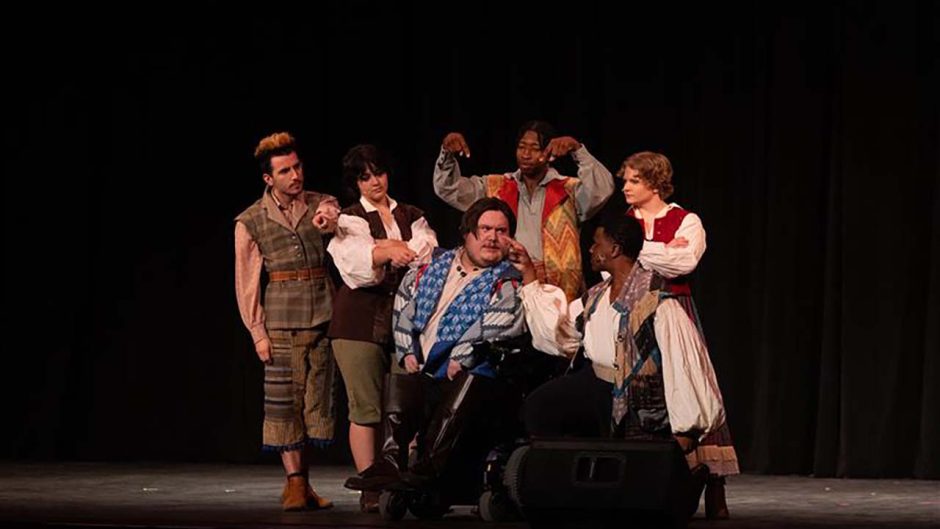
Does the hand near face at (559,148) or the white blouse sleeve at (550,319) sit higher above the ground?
the hand near face at (559,148)

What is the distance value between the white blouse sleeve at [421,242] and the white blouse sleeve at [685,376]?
855mm

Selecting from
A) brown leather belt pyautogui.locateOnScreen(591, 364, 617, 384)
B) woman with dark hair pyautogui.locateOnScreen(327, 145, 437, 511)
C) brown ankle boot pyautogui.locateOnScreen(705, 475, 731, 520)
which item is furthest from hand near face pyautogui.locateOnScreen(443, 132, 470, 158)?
brown ankle boot pyautogui.locateOnScreen(705, 475, 731, 520)

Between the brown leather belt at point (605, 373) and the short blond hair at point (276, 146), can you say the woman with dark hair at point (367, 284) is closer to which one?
the short blond hair at point (276, 146)

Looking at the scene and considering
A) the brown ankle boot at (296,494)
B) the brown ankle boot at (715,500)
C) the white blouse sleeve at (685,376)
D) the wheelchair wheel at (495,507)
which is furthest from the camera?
the brown ankle boot at (296,494)

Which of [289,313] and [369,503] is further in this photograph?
[289,313]

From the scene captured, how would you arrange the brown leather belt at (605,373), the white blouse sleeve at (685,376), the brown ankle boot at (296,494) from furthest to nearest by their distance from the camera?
the brown ankle boot at (296,494), the brown leather belt at (605,373), the white blouse sleeve at (685,376)

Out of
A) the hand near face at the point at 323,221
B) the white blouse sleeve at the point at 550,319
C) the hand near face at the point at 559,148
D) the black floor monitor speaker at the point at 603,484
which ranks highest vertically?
the hand near face at the point at 559,148

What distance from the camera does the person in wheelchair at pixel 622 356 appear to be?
510cm

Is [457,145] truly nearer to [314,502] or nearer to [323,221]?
[323,221]

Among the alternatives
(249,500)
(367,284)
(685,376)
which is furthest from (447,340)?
(249,500)

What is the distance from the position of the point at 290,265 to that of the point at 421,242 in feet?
1.46

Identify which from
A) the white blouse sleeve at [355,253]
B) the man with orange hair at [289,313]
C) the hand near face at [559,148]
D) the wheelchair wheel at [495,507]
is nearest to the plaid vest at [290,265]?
the man with orange hair at [289,313]

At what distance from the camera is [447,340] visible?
540cm

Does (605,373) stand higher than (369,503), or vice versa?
(605,373)
